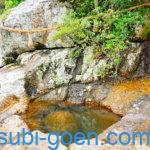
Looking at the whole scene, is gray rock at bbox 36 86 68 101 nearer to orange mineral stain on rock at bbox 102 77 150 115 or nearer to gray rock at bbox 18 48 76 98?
gray rock at bbox 18 48 76 98

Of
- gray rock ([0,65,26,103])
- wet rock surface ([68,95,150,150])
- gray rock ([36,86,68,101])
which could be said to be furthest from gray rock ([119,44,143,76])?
gray rock ([0,65,26,103])

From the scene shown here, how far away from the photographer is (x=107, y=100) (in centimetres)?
989

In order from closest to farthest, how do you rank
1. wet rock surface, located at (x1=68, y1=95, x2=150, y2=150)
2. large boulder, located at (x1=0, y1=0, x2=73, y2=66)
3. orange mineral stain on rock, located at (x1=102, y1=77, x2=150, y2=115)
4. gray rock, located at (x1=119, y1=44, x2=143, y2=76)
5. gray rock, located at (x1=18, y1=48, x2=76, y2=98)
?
wet rock surface, located at (x1=68, y1=95, x2=150, y2=150)
orange mineral stain on rock, located at (x1=102, y1=77, x2=150, y2=115)
gray rock, located at (x1=119, y1=44, x2=143, y2=76)
gray rock, located at (x1=18, y1=48, x2=76, y2=98)
large boulder, located at (x1=0, y1=0, x2=73, y2=66)

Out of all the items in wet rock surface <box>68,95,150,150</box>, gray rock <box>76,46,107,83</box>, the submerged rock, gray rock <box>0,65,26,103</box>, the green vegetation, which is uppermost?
the green vegetation

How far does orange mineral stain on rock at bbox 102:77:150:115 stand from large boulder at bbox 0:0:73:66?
2194 millimetres

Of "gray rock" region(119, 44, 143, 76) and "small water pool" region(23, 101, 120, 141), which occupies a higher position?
"gray rock" region(119, 44, 143, 76)

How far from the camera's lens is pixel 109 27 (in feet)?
35.0

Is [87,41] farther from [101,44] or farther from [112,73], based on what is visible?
[112,73]

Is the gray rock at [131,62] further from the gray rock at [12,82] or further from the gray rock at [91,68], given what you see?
the gray rock at [12,82]

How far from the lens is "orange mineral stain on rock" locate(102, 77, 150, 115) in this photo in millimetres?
9435

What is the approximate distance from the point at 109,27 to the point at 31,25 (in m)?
2.61

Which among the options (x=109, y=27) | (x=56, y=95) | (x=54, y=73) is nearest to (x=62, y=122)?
(x=56, y=95)

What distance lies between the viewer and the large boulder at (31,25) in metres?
11.3

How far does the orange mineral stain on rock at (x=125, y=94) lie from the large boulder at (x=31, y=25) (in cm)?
219
